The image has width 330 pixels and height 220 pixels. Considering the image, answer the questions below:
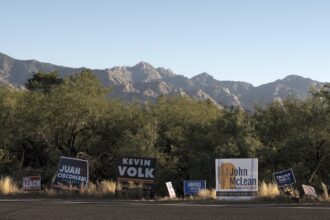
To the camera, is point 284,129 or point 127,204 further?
point 284,129

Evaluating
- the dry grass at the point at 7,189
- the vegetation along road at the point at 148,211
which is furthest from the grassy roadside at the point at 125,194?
the vegetation along road at the point at 148,211

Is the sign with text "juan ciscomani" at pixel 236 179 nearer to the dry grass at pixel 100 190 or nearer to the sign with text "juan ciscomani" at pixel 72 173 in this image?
the dry grass at pixel 100 190

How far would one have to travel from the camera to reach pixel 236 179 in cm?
1962

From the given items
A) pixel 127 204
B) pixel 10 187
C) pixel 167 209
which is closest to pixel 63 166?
pixel 10 187

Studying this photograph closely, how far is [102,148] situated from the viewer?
37531 mm

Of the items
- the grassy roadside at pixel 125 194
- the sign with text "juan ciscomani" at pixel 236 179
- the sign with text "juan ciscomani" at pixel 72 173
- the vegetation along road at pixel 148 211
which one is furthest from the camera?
the sign with text "juan ciscomani" at pixel 72 173

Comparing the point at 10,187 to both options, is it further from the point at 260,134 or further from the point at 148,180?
the point at 260,134

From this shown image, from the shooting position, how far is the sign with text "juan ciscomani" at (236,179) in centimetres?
1933

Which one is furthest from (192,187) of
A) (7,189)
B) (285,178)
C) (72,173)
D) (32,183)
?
(7,189)

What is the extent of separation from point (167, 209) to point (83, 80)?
24098mm

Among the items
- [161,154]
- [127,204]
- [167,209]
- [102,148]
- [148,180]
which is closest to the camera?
[167,209]

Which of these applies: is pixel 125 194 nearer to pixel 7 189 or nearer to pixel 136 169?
pixel 136 169

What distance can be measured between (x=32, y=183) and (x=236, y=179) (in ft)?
26.4

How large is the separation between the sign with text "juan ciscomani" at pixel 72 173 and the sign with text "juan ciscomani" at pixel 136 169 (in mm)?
1835
